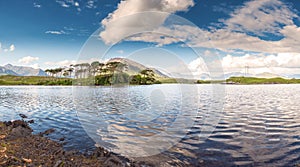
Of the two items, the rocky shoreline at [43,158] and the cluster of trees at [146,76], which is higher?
the cluster of trees at [146,76]

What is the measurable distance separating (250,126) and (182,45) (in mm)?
11993

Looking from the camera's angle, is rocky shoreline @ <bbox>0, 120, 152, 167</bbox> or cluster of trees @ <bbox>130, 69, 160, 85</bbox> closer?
rocky shoreline @ <bbox>0, 120, 152, 167</bbox>

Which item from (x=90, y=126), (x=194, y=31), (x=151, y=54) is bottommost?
(x=90, y=126)

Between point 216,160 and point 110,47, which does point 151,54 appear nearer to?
point 110,47

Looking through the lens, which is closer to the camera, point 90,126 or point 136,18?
point 136,18

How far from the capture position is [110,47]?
1809 cm

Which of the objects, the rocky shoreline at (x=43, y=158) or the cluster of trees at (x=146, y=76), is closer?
the rocky shoreline at (x=43, y=158)

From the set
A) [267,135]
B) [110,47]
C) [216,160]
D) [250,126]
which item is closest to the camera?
[216,160]

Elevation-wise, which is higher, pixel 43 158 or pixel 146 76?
pixel 146 76

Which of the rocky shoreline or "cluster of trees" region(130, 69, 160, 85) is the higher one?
"cluster of trees" region(130, 69, 160, 85)

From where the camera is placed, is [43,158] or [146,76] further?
[146,76]

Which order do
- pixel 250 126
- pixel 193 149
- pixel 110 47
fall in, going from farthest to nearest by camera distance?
pixel 250 126
pixel 110 47
pixel 193 149

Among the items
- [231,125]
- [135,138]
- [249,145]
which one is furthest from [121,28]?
[231,125]

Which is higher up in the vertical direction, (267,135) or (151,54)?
(151,54)
